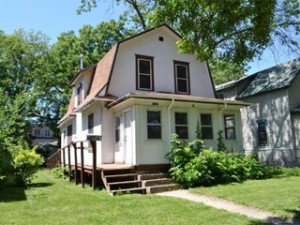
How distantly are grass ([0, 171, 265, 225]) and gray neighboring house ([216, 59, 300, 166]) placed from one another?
43.8ft

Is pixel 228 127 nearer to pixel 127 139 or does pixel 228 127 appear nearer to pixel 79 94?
pixel 127 139

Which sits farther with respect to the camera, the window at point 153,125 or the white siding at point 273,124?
the white siding at point 273,124

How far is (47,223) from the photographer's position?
6.74 meters

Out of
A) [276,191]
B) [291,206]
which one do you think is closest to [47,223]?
[291,206]

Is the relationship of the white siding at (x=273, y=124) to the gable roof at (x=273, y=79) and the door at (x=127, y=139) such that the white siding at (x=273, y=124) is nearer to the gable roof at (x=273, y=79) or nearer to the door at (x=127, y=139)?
the gable roof at (x=273, y=79)

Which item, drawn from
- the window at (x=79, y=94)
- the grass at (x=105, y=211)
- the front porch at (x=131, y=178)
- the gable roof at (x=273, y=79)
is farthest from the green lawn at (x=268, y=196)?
the gable roof at (x=273, y=79)

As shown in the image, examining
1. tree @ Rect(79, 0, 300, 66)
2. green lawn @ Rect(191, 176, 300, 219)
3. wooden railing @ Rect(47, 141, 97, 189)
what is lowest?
green lawn @ Rect(191, 176, 300, 219)

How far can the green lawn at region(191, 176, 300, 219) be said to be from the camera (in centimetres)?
743

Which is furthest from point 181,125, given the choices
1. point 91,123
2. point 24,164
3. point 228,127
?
point 24,164

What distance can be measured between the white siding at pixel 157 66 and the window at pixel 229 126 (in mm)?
2141

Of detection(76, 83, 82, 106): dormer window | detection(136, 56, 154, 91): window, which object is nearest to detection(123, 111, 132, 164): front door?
detection(136, 56, 154, 91): window

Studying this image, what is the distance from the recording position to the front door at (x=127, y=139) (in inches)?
507

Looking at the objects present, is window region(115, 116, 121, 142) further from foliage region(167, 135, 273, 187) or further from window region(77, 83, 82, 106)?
window region(77, 83, 82, 106)

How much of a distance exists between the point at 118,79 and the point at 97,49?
19.0 m
